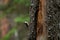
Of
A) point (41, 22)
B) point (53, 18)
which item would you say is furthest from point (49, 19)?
point (41, 22)

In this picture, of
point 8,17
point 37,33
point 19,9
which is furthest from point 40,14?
point 8,17

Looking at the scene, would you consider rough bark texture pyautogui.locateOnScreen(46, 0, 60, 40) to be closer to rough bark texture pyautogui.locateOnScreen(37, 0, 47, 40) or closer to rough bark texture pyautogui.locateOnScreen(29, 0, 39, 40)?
rough bark texture pyautogui.locateOnScreen(37, 0, 47, 40)

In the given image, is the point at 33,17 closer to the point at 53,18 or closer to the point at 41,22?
the point at 41,22

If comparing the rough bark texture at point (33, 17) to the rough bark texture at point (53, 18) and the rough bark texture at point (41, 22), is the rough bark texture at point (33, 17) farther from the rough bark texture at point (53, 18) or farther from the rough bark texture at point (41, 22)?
the rough bark texture at point (53, 18)

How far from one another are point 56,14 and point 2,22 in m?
6.26

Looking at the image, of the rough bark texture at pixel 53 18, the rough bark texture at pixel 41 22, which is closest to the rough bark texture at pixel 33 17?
the rough bark texture at pixel 41 22

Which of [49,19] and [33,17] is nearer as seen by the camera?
[49,19]

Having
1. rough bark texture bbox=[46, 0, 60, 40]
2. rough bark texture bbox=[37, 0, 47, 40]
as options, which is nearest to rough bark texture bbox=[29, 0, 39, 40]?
rough bark texture bbox=[37, 0, 47, 40]

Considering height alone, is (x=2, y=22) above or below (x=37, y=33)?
below

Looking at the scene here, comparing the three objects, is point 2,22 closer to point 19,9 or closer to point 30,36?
point 19,9

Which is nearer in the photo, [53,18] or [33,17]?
[53,18]

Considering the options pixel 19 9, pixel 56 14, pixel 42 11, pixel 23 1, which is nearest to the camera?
pixel 56 14

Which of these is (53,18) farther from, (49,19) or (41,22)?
(41,22)

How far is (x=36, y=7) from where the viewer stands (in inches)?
88.7
